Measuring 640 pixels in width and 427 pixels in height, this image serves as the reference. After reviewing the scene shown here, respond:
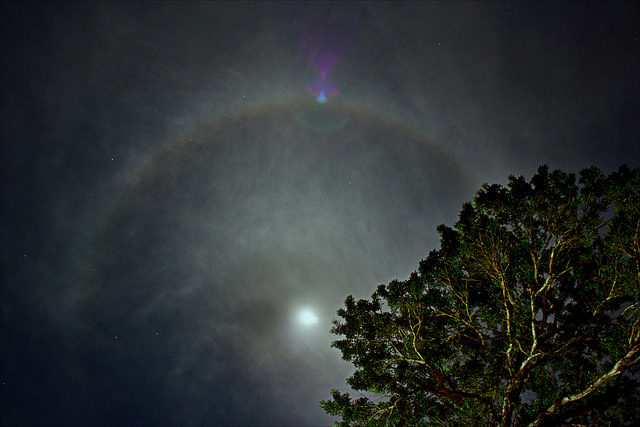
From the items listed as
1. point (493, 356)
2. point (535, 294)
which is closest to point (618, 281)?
point (535, 294)

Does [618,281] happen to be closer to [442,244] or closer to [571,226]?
[571,226]

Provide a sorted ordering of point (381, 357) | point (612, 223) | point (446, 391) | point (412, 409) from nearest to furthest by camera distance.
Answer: point (446, 391)
point (612, 223)
point (412, 409)
point (381, 357)

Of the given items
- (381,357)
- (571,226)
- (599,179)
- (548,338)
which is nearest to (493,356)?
(548,338)

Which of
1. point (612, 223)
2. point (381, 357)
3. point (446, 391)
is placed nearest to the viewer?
point (446, 391)

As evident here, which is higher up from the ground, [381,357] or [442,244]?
[442,244]

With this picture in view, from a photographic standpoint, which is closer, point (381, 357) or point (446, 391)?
point (446, 391)

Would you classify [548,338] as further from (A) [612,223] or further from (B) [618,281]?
(A) [612,223]

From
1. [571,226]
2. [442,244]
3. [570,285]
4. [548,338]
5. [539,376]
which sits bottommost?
[539,376]
